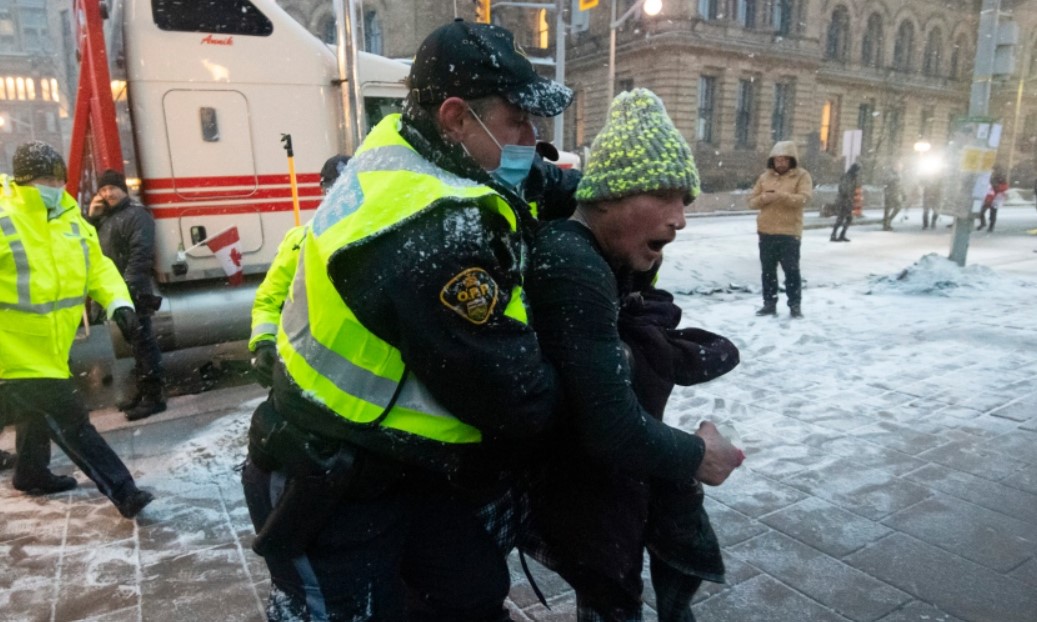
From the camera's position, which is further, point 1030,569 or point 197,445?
point 197,445

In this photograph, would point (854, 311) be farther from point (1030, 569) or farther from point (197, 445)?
point (197, 445)

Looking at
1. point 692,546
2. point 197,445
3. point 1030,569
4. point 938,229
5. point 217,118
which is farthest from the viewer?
point 938,229

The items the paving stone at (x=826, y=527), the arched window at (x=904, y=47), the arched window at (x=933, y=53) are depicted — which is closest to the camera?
the paving stone at (x=826, y=527)

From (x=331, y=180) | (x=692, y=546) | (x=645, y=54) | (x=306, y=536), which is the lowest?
(x=692, y=546)

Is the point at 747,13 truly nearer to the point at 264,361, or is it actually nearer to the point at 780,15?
the point at 780,15

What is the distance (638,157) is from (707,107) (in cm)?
3546

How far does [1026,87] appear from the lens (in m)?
47.8

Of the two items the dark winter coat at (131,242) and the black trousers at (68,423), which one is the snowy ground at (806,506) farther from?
the dark winter coat at (131,242)

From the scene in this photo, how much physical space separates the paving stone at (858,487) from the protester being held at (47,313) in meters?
3.47

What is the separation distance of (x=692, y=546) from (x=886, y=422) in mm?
3287

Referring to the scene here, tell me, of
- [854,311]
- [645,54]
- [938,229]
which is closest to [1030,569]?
[854,311]

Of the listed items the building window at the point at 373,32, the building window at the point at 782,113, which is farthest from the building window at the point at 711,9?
the building window at the point at 373,32

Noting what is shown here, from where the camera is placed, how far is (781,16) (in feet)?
120

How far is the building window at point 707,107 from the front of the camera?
3412 cm
